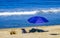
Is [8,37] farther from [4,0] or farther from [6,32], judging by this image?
[4,0]

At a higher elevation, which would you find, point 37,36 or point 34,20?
point 34,20

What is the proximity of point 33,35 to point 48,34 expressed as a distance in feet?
1.08

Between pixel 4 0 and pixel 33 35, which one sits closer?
pixel 33 35

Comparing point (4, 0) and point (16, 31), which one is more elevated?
point (4, 0)

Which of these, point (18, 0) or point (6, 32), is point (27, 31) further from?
point (18, 0)

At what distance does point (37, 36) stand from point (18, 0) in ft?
75.5

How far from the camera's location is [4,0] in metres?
25.8

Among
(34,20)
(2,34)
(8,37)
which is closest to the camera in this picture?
(8,37)

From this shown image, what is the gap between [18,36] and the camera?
3979mm

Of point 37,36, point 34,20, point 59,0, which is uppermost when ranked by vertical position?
point 59,0

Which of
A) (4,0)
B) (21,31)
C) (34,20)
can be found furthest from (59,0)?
(21,31)

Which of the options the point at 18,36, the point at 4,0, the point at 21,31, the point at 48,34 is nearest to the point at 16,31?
the point at 21,31

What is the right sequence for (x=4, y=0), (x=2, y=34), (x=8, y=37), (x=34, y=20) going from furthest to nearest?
1. (x=4, y=0)
2. (x=34, y=20)
3. (x=2, y=34)
4. (x=8, y=37)

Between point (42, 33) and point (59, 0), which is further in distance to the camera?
point (59, 0)
